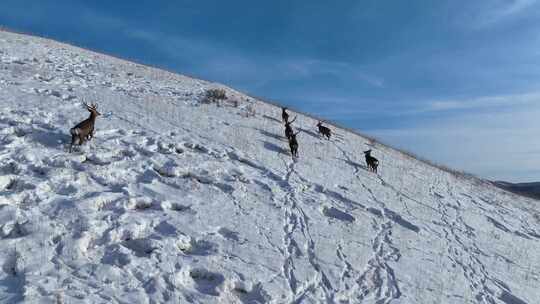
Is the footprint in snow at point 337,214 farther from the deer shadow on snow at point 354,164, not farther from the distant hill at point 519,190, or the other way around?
the distant hill at point 519,190

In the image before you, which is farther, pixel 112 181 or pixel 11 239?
pixel 112 181

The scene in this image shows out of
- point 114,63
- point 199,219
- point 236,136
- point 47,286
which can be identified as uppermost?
point 114,63

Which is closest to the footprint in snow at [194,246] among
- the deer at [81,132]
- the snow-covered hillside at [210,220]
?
the snow-covered hillside at [210,220]

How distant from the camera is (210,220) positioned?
9.83 metres

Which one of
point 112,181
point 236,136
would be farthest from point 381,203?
point 112,181

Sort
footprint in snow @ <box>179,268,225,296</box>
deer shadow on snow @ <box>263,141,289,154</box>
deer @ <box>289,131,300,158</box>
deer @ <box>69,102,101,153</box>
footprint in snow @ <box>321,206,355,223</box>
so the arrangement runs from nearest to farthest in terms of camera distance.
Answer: footprint in snow @ <box>179,268,225,296</box> → deer @ <box>69,102,101,153</box> → footprint in snow @ <box>321,206,355,223</box> → deer @ <box>289,131,300,158</box> → deer shadow on snow @ <box>263,141,289,154</box>

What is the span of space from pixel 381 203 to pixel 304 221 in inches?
172

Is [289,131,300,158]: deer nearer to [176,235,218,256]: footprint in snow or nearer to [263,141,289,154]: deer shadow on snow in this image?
[263,141,289,154]: deer shadow on snow

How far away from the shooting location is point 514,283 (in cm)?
1162

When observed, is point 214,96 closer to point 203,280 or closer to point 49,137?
point 49,137

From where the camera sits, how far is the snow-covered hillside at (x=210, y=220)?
25.0 ft

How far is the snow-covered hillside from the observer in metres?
7.61

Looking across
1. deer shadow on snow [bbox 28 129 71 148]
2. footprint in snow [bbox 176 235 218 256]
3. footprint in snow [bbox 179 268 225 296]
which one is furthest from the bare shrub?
footprint in snow [bbox 179 268 225 296]

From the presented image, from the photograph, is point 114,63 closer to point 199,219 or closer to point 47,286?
point 199,219
